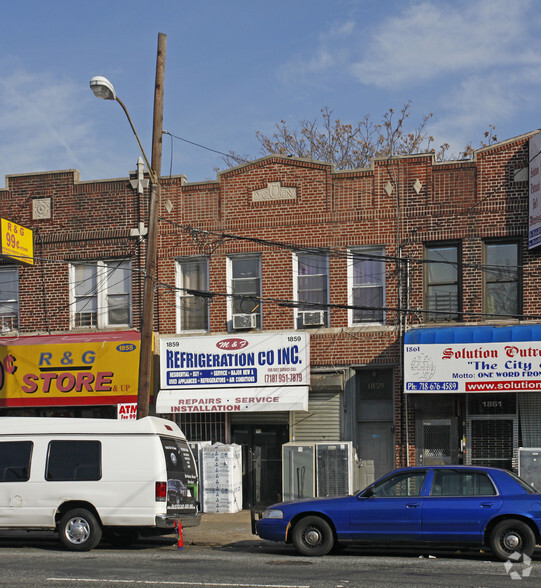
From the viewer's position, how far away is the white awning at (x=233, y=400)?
818 inches

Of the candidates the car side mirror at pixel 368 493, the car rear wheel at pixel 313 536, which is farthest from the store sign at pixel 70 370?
the car side mirror at pixel 368 493

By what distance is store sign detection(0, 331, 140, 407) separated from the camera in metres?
21.4

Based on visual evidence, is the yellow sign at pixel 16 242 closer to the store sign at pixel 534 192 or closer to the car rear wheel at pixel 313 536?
the car rear wheel at pixel 313 536

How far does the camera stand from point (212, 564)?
13.0 metres

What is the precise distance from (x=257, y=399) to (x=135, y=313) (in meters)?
4.01

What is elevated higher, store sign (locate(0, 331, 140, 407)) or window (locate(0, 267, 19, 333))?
window (locate(0, 267, 19, 333))

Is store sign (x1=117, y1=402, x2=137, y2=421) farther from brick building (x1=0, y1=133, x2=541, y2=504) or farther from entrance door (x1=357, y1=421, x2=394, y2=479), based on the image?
entrance door (x1=357, y1=421, x2=394, y2=479)

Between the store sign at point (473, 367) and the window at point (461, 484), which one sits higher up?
the store sign at point (473, 367)

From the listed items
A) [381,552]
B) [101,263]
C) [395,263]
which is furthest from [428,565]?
[101,263]

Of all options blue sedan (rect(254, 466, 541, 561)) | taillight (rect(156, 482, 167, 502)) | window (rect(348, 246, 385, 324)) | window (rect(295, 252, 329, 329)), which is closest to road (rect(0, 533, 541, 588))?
blue sedan (rect(254, 466, 541, 561))

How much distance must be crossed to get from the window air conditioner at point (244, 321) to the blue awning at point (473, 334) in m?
3.81

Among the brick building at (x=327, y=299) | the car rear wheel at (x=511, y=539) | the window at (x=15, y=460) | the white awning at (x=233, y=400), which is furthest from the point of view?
the white awning at (x=233, y=400)

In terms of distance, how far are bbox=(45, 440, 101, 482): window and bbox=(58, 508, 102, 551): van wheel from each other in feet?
1.89

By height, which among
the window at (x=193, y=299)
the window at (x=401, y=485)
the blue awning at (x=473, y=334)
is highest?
the window at (x=193, y=299)
